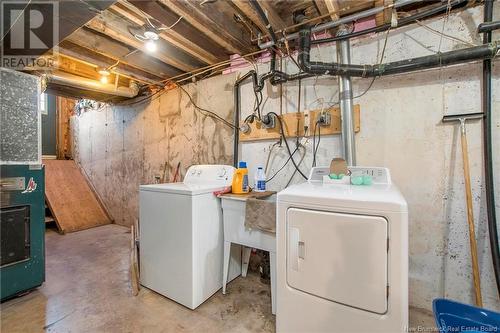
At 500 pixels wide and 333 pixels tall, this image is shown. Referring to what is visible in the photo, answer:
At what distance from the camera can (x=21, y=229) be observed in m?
1.98

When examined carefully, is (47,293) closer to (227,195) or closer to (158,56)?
(227,195)

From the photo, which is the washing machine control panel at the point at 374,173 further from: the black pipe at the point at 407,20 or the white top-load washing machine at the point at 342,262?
the black pipe at the point at 407,20

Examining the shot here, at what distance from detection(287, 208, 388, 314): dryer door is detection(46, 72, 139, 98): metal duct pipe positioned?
3257 millimetres

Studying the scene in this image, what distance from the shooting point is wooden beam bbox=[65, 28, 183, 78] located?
2.17 meters

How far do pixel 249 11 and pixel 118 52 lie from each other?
1.60 meters

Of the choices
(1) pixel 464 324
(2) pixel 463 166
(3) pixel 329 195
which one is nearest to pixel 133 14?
(3) pixel 329 195

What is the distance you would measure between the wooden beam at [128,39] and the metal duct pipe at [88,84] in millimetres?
1089

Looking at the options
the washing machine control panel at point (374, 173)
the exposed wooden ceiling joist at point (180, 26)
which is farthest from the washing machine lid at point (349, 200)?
the exposed wooden ceiling joist at point (180, 26)

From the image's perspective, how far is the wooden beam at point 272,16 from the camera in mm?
1758

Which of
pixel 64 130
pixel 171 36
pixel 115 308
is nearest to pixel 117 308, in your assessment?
pixel 115 308

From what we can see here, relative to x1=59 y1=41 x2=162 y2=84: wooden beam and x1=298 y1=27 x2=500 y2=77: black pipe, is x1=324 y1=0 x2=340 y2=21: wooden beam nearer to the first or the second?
x1=298 y1=27 x2=500 y2=77: black pipe

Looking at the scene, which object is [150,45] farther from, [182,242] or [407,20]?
[407,20]

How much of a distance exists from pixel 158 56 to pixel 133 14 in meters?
0.63

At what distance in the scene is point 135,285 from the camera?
2.04 metres
